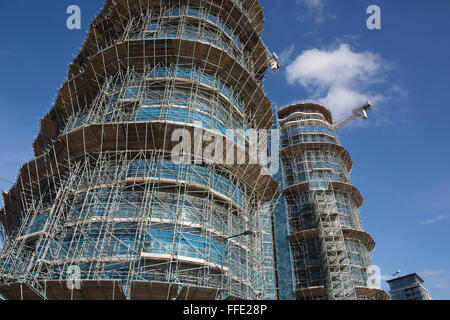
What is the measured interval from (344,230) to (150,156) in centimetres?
2566

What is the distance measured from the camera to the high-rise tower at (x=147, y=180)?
14.6m

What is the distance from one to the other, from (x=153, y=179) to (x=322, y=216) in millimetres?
24178

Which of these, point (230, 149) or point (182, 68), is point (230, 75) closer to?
point (182, 68)

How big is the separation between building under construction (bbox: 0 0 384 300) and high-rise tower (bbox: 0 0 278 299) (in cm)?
8

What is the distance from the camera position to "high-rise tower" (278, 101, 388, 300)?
31.6 metres
